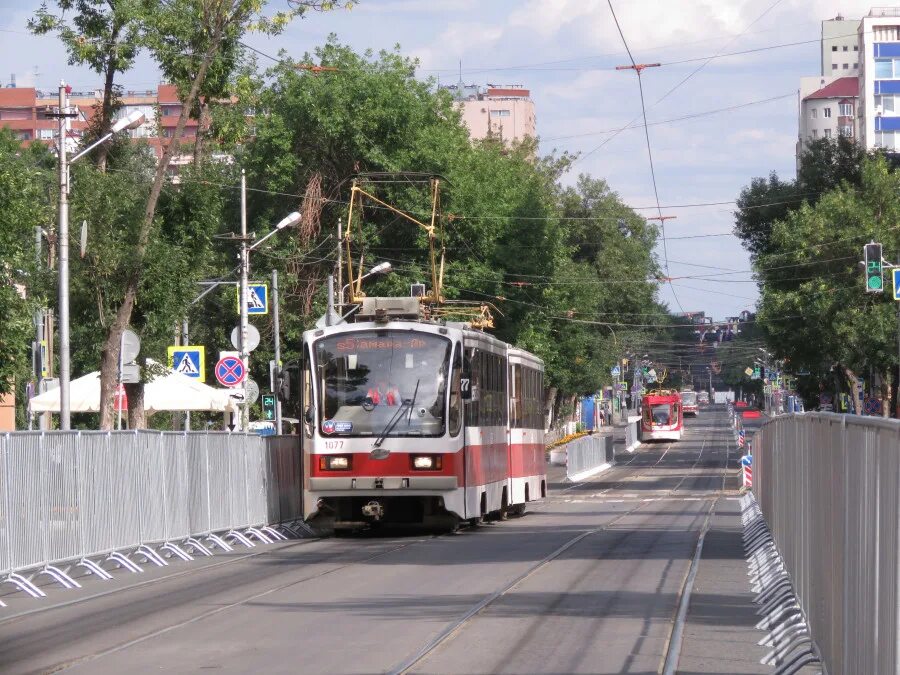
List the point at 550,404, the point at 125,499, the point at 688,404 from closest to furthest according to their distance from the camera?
the point at 125,499, the point at 550,404, the point at 688,404

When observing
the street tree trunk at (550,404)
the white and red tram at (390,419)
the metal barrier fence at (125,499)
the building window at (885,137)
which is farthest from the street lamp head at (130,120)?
the building window at (885,137)

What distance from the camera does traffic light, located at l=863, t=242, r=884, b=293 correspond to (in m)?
31.4

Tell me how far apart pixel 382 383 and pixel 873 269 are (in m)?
12.4

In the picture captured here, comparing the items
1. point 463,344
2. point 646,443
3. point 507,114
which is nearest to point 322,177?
point 463,344

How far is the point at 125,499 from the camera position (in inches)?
741

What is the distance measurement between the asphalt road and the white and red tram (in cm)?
67

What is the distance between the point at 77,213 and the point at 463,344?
11156 mm

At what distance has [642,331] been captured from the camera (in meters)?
117

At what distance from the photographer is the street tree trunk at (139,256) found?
29297 mm

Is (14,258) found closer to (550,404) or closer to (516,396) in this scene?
(516,396)

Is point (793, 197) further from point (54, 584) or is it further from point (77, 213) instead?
point (54, 584)

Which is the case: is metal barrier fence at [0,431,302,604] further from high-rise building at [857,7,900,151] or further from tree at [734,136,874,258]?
high-rise building at [857,7,900,151]

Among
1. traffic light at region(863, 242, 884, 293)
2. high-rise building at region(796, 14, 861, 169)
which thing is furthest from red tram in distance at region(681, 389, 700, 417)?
traffic light at region(863, 242, 884, 293)

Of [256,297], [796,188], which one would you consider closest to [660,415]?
[796,188]
